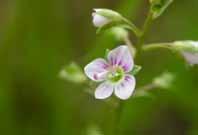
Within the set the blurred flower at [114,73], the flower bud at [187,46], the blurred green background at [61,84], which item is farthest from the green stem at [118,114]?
the blurred green background at [61,84]

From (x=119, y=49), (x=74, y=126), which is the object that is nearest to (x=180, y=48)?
A: (x=119, y=49)

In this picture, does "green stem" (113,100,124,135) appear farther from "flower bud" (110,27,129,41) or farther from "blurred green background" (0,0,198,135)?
"blurred green background" (0,0,198,135)

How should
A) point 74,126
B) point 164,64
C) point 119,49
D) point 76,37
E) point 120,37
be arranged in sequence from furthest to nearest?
1. point 76,37
2. point 164,64
3. point 74,126
4. point 120,37
5. point 119,49

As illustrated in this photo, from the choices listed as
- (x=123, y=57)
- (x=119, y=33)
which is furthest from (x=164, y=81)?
(x=123, y=57)

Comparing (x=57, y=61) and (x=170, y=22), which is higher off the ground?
(x=170, y=22)

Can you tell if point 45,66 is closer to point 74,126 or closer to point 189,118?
point 74,126

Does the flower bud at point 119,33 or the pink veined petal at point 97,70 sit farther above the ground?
the flower bud at point 119,33

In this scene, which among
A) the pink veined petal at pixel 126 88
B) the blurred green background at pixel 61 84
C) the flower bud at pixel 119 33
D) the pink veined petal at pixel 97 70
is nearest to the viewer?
the pink veined petal at pixel 126 88

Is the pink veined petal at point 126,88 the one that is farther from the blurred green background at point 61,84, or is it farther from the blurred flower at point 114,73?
the blurred green background at point 61,84

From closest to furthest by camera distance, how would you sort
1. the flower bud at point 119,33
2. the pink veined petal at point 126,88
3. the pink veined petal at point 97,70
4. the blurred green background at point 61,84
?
the pink veined petal at point 126,88 → the pink veined petal at point 97,70 → the flower bud at point 119,33 → the blurred green background at point 61,84
